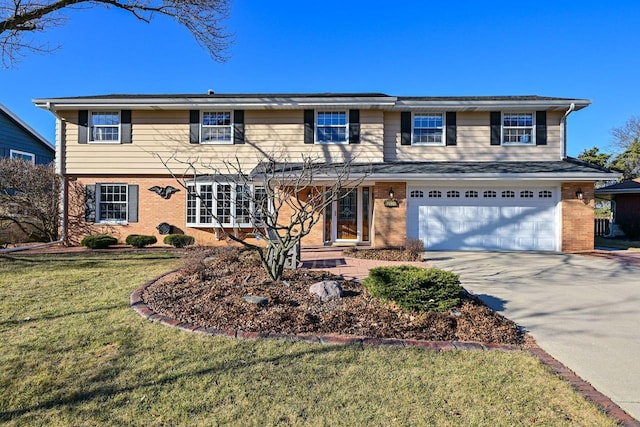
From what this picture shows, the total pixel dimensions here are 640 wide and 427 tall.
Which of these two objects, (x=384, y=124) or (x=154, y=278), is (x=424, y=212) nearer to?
(x=384, y=124)

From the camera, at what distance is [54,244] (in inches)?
525

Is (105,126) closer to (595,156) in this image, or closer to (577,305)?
(577,305)

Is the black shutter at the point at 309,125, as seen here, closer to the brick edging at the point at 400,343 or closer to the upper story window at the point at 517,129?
the upper story window at the point at 517,129

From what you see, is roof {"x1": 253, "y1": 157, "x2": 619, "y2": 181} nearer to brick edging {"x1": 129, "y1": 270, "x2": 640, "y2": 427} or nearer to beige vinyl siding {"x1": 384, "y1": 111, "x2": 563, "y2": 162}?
beige vinyl siding {"x1": 384, "y1": 111, "x2": 563, "y2": 162}

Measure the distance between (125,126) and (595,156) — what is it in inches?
1514

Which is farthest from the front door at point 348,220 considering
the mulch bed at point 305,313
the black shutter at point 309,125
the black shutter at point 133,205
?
the black shutter at point 133,205

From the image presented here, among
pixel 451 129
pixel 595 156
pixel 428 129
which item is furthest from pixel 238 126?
pixel 595 156

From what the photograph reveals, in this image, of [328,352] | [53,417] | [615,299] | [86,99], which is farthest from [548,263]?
[86,99]

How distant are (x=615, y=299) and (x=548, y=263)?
3.64 meters

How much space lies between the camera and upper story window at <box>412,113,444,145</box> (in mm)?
13203

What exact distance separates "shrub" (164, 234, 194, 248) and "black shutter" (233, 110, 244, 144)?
3919mm

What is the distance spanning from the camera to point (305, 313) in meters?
4.75

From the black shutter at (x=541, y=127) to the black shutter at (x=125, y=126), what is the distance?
15.0 meters

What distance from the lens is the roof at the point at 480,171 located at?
11031 millimetres
